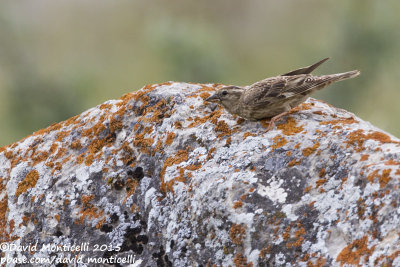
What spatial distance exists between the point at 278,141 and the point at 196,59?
20.2 metres

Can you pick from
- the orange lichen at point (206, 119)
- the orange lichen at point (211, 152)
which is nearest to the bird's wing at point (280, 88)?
the orange lichen at point (206, 119)

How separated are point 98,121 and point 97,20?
30.1 meters

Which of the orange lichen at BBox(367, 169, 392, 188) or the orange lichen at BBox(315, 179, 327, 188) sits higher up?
the orange lichen at BBox(315, 179, 327, 188)

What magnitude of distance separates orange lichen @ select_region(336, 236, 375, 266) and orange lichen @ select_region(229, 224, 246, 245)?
0.89m

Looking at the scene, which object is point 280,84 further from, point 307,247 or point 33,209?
point 33,209

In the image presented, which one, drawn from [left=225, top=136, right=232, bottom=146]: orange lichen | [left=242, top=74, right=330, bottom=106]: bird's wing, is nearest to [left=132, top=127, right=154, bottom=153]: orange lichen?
[left=225, top=136, right=232, bottom=146]: orange lichen

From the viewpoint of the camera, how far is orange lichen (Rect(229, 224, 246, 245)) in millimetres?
4672

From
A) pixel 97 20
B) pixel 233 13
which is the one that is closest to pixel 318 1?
pixel 233 13

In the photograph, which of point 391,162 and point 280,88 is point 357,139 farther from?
point 280,88

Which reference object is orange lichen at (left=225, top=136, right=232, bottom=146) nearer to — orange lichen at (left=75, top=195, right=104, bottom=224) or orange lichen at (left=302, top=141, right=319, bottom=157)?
orange lichen at (left=302, top=141, right=319, bottom=157)

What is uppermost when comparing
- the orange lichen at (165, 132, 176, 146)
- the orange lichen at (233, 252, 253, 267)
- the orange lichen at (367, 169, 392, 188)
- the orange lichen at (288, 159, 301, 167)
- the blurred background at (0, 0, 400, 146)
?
the blurred background at (0, 0, 400, 146)

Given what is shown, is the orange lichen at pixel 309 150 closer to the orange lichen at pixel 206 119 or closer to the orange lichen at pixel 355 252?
the orange lichen at pixel 355 252

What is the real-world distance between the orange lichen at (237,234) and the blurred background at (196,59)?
47.5 feet

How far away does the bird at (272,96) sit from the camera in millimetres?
6285
